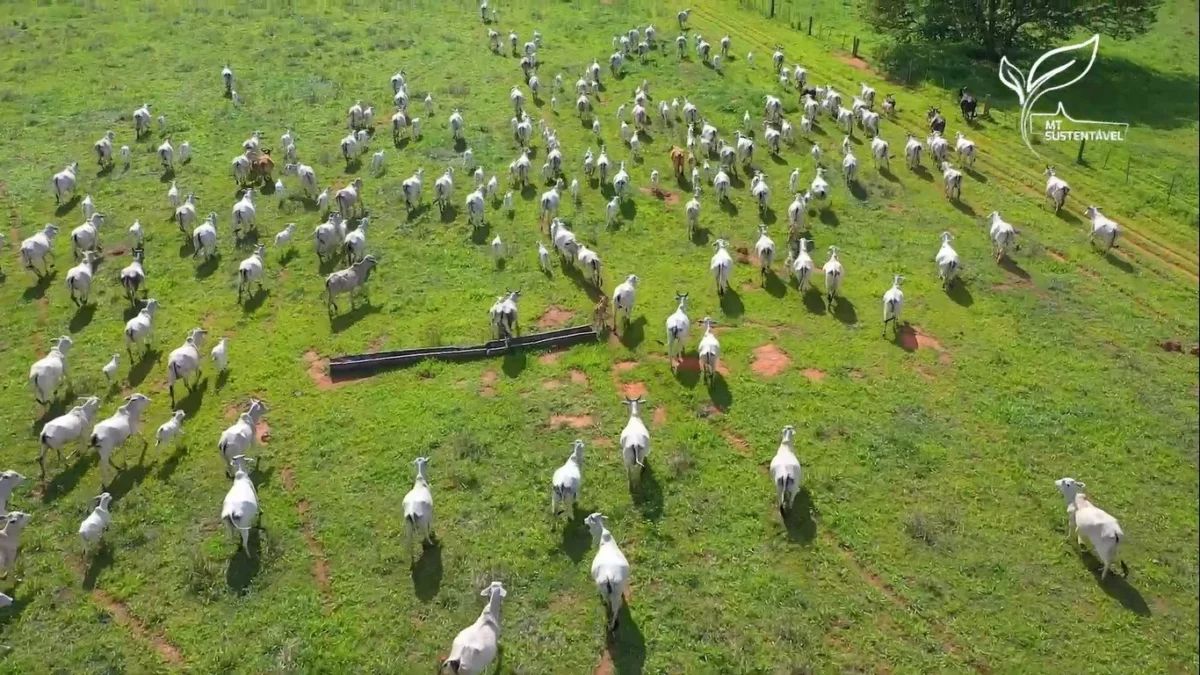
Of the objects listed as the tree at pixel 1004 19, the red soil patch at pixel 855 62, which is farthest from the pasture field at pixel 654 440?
the tree at pixel 1004 19

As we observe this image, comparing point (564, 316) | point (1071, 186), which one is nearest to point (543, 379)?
point (564, 316)

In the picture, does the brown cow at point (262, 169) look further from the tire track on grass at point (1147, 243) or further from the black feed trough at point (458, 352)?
the tire track on grass at point (1147, 243)

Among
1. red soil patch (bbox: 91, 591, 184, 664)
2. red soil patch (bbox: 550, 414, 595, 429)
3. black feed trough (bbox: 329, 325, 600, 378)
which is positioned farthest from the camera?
black feed trough (bbox: 329, 325, 600, 378)

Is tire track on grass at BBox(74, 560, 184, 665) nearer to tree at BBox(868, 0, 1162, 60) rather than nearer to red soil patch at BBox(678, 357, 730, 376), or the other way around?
red soil patch at BBox(678, 357, 730, 376)

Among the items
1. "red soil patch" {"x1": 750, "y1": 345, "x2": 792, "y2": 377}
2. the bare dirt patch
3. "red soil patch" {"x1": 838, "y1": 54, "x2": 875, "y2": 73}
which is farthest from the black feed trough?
"red soil patch" {"x1": 838, "y1": 54, "x2": 875, "y2": 73}

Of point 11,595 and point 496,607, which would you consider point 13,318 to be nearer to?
point 11,595

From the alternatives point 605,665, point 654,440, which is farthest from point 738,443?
point 605,665
